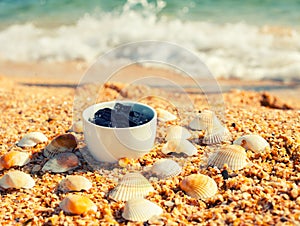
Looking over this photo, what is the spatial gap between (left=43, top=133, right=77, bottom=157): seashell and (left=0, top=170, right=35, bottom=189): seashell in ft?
1.04

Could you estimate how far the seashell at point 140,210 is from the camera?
6.73 feet

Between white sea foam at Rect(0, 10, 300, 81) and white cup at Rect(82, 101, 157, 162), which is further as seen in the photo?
white sea foam at Rect(0, 10, 300, 81)

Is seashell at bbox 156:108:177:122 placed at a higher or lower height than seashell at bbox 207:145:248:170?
higher

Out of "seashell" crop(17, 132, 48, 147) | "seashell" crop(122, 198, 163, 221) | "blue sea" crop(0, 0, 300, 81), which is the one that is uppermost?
"blue sea" crop(0, 0, 300, 81)

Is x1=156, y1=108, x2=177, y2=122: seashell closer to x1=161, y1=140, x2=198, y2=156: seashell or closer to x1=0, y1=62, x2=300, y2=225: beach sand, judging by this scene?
x1=0, y1=62, x2=300, y2=225: beach sand

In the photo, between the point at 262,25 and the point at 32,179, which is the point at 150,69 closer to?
the point at 262,25

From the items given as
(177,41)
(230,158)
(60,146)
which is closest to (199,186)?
(230,158)

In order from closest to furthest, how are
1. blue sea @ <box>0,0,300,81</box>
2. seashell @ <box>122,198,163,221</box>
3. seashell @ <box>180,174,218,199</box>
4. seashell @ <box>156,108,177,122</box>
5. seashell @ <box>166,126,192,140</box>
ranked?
seashell @ <box>122,198,163,221</box> < seashell @ <box>180,174,218,199</box> < seashell @ <box>166,126,192,140</box> < seashell @ <box>156,108,177,122</box> < blue sea @ <box>0,0,300,81</box>

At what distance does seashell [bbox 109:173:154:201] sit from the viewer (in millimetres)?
2242

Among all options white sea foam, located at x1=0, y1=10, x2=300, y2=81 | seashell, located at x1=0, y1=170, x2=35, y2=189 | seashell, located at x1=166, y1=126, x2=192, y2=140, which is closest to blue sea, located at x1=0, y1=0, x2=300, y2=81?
white sea foam, located at x1=0, y1=10, x2=300, y2=81

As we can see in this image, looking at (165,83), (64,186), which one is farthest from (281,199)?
(165,83)

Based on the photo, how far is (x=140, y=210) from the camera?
2.07 metres

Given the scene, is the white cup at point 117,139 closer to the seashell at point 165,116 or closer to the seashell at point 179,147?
the seashell at point 179,147

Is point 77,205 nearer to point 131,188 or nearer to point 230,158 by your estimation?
point 131,188
